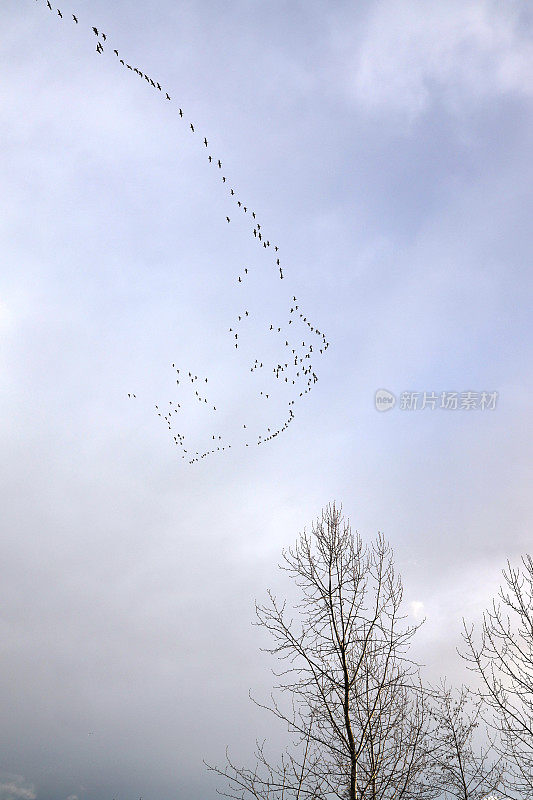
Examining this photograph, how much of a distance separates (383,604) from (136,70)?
15325mm

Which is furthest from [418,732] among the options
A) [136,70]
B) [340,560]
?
[136,70]

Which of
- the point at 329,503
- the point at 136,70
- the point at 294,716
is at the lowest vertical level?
the point at 294,716

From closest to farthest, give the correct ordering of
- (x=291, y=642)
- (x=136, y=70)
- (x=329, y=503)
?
(x=291, y=642) → (x=329, y=503) → (x=136, y=70)

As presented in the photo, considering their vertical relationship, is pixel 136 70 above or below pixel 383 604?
above

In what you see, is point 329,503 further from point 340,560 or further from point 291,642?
point 291,642

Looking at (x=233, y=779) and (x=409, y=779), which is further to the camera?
(x=409, y=779)

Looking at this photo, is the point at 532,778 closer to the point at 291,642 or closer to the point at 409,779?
the point at 409,779

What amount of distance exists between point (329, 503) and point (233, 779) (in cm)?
566

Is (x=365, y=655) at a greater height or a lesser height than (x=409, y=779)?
greater

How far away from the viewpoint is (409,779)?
28.5 ft

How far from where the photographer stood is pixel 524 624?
12.4 m

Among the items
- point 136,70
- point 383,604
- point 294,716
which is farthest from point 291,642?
point 136,70

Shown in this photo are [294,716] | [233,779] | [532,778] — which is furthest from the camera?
[532,778]

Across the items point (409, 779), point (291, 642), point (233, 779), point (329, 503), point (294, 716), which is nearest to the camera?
point (233, 779)
